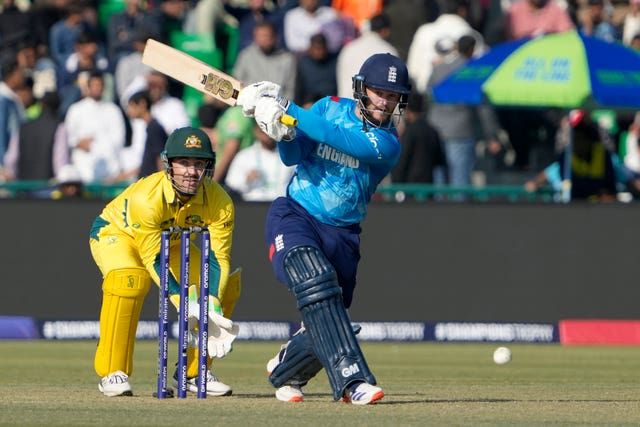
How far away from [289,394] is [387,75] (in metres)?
1.68

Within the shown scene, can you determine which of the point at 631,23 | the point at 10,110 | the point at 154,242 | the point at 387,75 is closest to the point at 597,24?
the point at 631,23

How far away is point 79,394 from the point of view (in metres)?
8.25

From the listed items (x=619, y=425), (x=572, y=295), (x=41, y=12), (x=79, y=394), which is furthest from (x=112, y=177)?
(x=619, y=425)

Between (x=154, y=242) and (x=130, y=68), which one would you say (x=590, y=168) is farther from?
(x=154, y=242)

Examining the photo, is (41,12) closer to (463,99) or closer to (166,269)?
(463,99)

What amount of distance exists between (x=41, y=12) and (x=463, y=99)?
548 cm

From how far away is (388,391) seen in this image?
8.77 metres

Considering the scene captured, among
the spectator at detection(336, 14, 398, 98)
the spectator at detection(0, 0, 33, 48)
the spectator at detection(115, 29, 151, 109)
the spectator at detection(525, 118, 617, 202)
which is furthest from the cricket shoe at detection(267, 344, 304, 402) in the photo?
the spectator at detection(0, 0, 33, 48)

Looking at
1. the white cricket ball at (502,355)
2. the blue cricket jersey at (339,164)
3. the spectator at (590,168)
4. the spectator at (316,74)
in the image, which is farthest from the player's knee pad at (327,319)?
the spectator at (316,74)

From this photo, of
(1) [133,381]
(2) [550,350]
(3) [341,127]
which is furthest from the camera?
(2) [550,350]

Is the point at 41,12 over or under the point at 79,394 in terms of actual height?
over

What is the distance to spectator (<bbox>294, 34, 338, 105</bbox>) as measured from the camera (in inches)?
612

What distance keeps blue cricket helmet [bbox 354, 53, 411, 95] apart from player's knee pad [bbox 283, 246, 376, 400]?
0.88 meters

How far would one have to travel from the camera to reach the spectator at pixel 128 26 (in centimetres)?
1625
